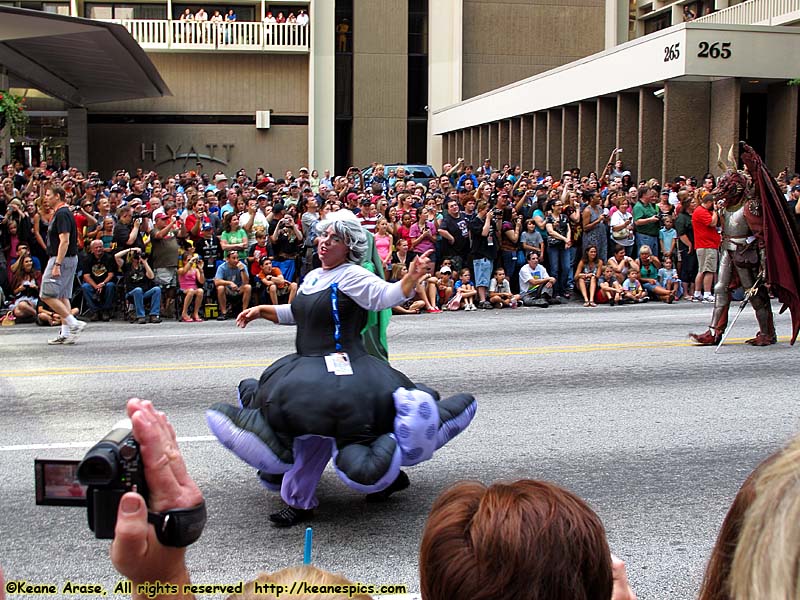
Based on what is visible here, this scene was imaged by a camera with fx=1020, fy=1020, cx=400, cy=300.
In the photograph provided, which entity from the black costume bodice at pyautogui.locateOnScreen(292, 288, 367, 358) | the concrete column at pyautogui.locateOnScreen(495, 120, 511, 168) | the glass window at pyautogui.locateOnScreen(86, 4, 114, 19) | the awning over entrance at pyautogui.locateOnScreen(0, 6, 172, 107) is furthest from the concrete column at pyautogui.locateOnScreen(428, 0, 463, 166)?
the black costume bodice at pyautogui.locateOnScreen(292, 288, 367, 358)

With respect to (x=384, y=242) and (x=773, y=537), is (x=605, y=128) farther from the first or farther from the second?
(x=773, y=537)

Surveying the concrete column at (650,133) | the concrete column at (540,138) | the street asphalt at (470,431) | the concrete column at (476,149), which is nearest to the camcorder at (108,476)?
the street asphalt at (470,431)

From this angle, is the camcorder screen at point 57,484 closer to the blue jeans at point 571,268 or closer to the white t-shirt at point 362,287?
the white t-shirt at point 362,287

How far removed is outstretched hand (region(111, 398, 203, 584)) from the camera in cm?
200

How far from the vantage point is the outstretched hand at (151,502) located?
2.00 meters

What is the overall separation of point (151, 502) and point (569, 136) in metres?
30.9

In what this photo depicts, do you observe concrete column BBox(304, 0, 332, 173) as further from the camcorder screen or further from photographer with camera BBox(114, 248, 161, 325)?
the camcorder screen

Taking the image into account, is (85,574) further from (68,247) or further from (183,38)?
(183,38)

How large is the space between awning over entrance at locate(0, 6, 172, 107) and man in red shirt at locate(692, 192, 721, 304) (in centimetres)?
1427

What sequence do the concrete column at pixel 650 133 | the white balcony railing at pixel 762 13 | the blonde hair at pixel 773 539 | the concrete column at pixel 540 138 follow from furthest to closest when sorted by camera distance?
the concrete column at pixel 540 138
the white balcony railing at pixel 762 13
the concrete column at pixel 650 133
the blonde hair at pixel 773 539

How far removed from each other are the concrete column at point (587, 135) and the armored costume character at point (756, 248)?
19.0m

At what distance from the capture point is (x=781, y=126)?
26.6 metres

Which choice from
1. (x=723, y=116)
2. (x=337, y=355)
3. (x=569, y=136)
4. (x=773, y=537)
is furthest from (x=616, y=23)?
(x=773, y=537)

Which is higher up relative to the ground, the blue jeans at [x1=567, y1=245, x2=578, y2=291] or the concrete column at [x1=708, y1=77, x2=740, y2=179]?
the concrete column at [x1=708, y1=77, x2=740, y2=179]
